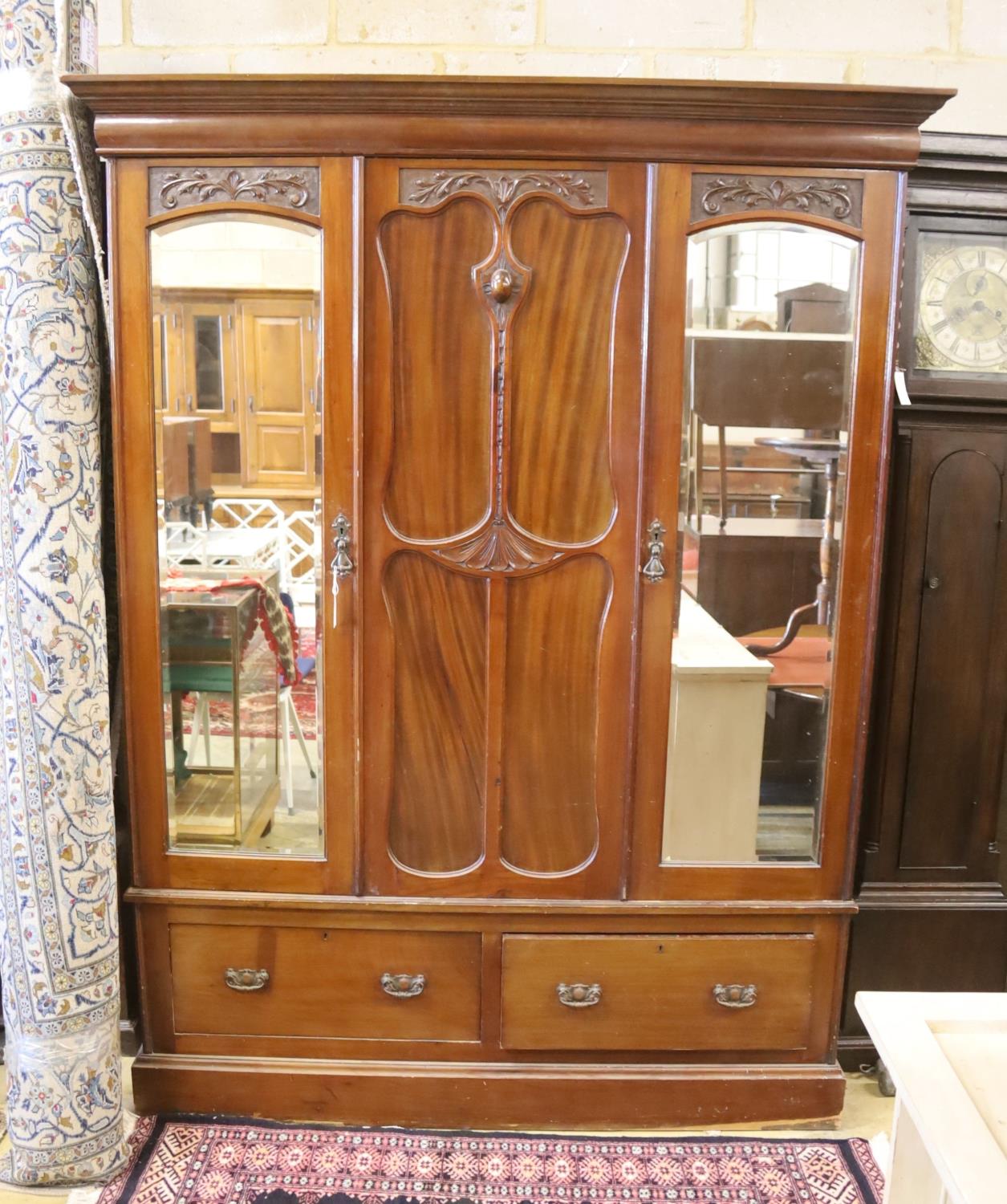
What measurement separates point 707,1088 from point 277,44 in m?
2.37

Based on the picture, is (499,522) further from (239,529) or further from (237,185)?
(237,185)

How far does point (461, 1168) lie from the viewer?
2002 mm

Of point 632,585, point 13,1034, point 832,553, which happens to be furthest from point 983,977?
point 13,1034

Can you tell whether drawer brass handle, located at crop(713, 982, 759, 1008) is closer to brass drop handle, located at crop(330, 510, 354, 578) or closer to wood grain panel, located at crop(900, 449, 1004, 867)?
wood grain panel, located at crop(900, 449, 1004, 867)

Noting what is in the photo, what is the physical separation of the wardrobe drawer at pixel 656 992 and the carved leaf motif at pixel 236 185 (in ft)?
4.86

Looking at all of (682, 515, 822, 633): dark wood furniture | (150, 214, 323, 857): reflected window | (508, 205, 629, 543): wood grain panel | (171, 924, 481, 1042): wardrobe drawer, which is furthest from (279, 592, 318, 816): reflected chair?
(682, 515, 822, 633): dark wood furniture

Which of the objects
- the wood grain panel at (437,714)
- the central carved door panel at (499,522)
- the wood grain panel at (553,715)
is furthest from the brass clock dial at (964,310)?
the wood grain panel at (437,714)

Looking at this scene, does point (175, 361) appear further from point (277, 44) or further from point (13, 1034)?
point (13, 1034)

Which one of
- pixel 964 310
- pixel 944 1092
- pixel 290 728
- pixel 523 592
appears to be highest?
pixel 964 310

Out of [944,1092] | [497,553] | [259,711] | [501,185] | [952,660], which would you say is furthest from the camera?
[952,660]

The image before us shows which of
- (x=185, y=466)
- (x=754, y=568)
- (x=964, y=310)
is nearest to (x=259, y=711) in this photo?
(x=185, y=466)

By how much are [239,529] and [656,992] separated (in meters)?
1.24

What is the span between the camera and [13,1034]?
199 cm

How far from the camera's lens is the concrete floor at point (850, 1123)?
2109mm
